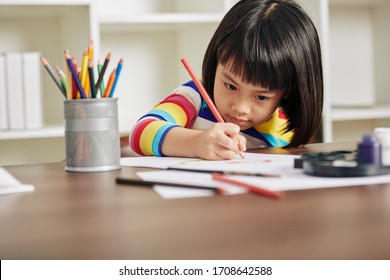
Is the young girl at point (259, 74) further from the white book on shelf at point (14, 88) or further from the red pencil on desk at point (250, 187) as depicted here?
the white book on shelf at point (14, 88)

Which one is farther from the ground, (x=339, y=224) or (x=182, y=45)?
(x=182, y=45)

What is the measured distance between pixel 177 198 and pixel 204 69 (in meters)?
0.81

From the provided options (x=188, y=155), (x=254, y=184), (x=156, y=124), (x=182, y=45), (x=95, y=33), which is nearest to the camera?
(x=254, y=184)

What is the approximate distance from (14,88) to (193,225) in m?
1.68

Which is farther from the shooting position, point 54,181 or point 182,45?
point 182,45

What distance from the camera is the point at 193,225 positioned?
55 cm

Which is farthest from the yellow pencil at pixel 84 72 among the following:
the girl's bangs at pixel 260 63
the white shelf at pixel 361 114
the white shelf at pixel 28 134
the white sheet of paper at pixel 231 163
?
the white shelf at pixel 361 114

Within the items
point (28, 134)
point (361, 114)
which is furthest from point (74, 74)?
point (361, 114)

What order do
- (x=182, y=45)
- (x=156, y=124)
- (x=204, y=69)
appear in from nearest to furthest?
(x=156, y=124) → (x=204, y=69) → (x=182, y=45)

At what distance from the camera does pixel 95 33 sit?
2.06 metres

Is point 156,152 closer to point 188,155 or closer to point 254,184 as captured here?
point 188,155

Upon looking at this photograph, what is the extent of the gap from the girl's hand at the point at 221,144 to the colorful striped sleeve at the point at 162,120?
132 mm

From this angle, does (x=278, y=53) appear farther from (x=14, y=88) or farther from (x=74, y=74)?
(x=14, y=88)
